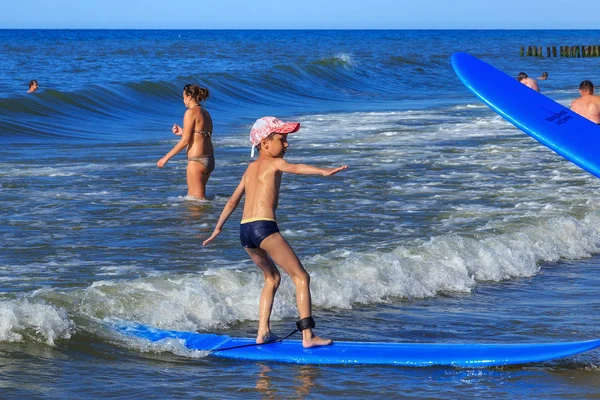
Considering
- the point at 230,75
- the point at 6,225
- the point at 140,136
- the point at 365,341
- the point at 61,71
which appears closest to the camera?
the point at 365,341

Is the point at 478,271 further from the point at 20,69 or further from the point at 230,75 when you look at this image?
the point at 20,69

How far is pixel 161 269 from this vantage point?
316 inches

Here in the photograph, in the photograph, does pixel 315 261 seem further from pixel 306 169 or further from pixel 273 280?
pixel 306 169

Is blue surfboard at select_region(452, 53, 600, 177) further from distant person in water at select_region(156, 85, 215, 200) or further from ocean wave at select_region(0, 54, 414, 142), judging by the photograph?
ocean wave at select_region(0, 54, 414, 142)

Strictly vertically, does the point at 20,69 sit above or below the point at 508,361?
above

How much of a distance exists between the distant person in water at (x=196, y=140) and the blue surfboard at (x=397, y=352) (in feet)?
15.6

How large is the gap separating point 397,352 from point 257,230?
1109mm

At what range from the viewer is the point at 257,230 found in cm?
571

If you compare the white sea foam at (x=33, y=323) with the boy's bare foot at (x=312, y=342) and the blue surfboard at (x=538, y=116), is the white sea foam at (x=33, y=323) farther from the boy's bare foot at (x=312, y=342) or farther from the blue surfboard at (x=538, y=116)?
the blue surfboard at (x=538, y=116)

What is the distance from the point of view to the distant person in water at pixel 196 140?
10.5 m

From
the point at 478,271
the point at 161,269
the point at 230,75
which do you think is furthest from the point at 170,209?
the point at 230,75

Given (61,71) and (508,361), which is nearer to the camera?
(508,361)

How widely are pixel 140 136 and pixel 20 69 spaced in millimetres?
23088

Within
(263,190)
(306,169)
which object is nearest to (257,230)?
(263,190)
